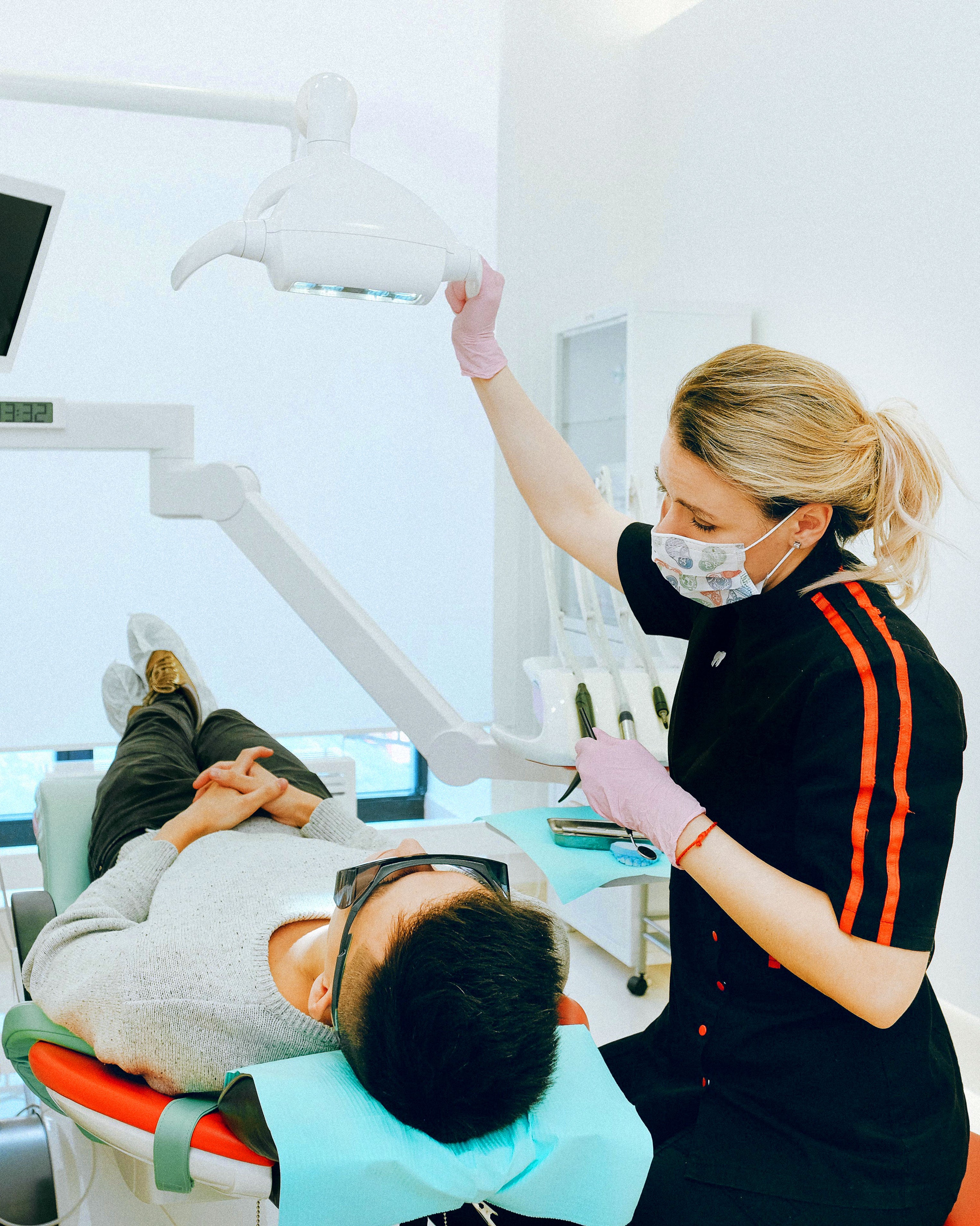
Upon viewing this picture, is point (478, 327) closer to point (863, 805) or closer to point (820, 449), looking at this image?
point (820, 449)

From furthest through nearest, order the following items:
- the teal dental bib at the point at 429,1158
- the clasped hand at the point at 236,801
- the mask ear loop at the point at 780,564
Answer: the clasped hand at the point at 236,801 → the mask ear loop at the point at 780,564 → the teal dental bib at the point at 429,1158

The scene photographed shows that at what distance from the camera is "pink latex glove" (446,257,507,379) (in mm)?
1237

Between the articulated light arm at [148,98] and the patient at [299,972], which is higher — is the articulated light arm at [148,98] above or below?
above

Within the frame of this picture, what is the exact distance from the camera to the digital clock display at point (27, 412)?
1409 mm

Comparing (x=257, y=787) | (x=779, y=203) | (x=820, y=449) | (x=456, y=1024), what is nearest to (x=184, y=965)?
(x=456, y=1024)

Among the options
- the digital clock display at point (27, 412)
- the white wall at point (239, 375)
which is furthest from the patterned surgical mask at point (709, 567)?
the white wall at point (239, 375)

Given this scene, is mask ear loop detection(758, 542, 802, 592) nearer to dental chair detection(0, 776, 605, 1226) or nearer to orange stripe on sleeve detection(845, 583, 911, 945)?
orange stripe on sleeve detection(845, 583, 911, 945)

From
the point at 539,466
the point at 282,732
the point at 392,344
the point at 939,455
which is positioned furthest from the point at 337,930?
the point at 392,344

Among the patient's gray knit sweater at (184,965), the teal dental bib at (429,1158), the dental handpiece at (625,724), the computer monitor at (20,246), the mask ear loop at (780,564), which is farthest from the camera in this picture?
the dental handpiece at (625,724)

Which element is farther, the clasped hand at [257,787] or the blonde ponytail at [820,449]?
the clasped hand at [257,787]

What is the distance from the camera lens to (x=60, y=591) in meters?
3.04

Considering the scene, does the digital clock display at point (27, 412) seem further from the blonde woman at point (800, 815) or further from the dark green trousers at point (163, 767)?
the dark green trousers at point (163, 767)

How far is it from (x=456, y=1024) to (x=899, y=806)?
45 centimetres

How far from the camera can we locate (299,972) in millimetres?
1189
